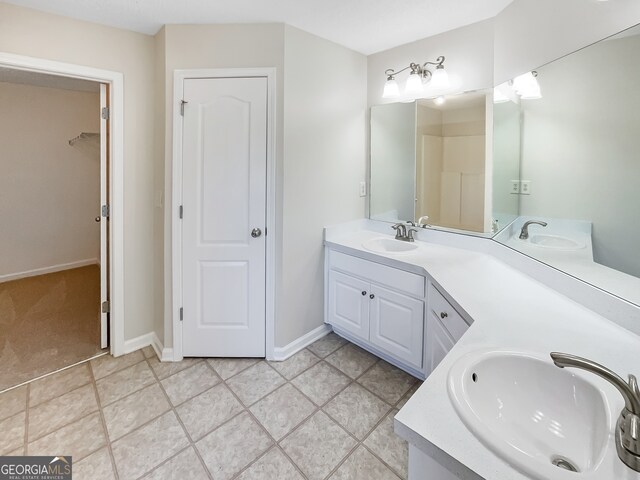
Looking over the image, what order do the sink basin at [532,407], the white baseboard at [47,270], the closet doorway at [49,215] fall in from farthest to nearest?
the white baseboard at [47,270] → the closet doorway at [49,215] → the sink basin at [532,407]

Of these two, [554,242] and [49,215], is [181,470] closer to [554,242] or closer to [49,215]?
[554,242]

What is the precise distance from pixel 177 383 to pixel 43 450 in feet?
2.21

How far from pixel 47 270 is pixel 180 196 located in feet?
11.2

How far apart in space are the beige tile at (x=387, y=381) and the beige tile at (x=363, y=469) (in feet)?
1.42

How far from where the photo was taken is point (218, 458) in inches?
59.2

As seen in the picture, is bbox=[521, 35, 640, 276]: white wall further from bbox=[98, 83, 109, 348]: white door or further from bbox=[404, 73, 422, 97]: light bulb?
bbox=[98, 83, 109, 348]: white door

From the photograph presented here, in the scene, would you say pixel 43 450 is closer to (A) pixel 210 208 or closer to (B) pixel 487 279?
(A) pixel 210 208

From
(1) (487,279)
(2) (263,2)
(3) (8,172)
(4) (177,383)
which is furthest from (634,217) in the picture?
(3) (8,172)

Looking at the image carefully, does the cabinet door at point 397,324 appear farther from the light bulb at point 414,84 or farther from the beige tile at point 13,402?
the beige tile at point 13,402

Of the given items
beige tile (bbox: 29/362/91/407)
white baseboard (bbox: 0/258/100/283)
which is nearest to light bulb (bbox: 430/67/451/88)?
beige tile (bbox: 29/362/91/407)

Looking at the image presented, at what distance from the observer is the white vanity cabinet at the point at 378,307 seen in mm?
1986

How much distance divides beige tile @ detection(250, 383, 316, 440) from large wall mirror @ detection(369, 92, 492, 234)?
1553mm

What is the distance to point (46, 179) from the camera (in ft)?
13.3

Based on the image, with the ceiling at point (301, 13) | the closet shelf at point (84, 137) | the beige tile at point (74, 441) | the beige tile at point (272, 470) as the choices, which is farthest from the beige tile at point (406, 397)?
the closet shelf at point (84, 137)
